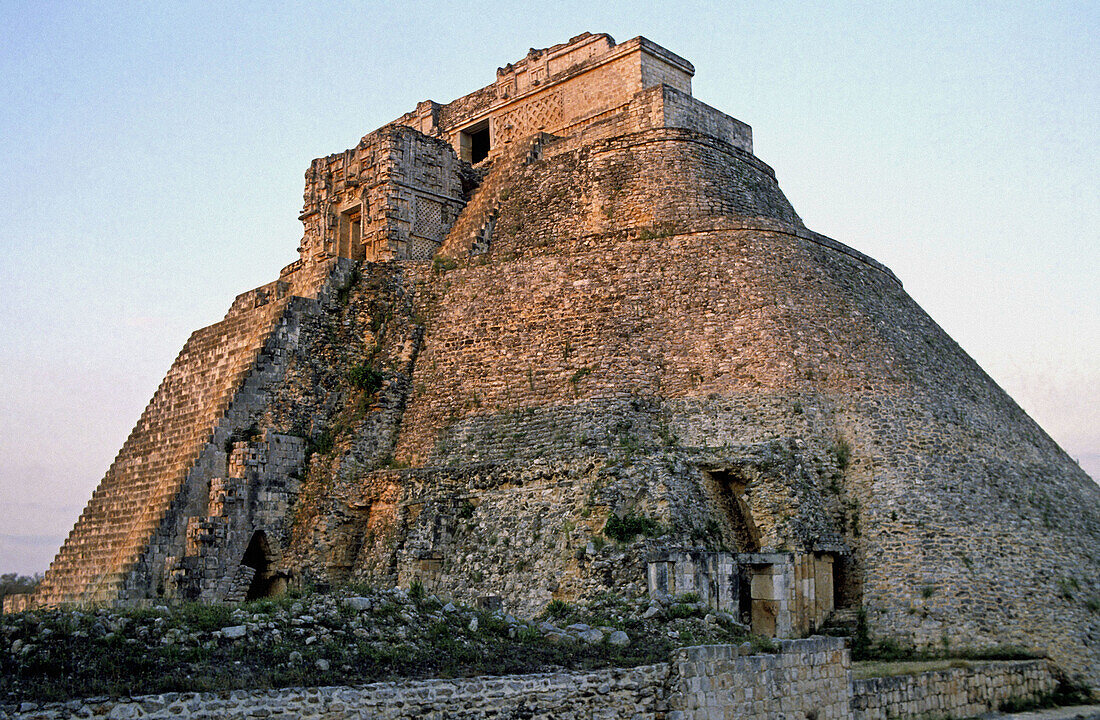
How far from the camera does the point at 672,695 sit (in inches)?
457

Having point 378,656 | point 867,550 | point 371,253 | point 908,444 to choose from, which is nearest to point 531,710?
point 378,656

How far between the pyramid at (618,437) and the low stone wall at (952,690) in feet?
2.27

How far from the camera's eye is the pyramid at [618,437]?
56.6ft

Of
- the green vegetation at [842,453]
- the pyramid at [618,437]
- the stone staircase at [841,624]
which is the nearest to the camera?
the stone staircase at [841,624]

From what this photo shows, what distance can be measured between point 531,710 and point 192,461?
38.9 feet

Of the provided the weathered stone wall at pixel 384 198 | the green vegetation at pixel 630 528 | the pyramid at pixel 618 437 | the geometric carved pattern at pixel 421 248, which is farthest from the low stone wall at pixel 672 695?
the geometric carved pattern at pixel 421 248

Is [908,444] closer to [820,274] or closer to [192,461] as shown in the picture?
[820,274]

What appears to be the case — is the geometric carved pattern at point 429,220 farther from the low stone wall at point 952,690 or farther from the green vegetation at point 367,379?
the low stone wall at point 952,690

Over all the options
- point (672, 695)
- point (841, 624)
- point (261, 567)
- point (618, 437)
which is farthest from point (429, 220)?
point (672, 695)

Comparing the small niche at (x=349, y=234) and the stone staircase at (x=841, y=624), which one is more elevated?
the small niche at (x=349, y=234)

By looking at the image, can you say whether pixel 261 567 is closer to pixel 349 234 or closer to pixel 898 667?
pixel 349 234

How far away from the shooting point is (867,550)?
17875 millimetres

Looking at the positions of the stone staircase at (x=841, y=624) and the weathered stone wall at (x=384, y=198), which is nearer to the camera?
the stone staircase at (x=841, y=624)

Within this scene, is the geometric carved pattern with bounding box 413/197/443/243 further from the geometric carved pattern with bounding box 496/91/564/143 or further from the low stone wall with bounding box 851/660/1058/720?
the low stone wall with bounding box 851/660/1058/720
